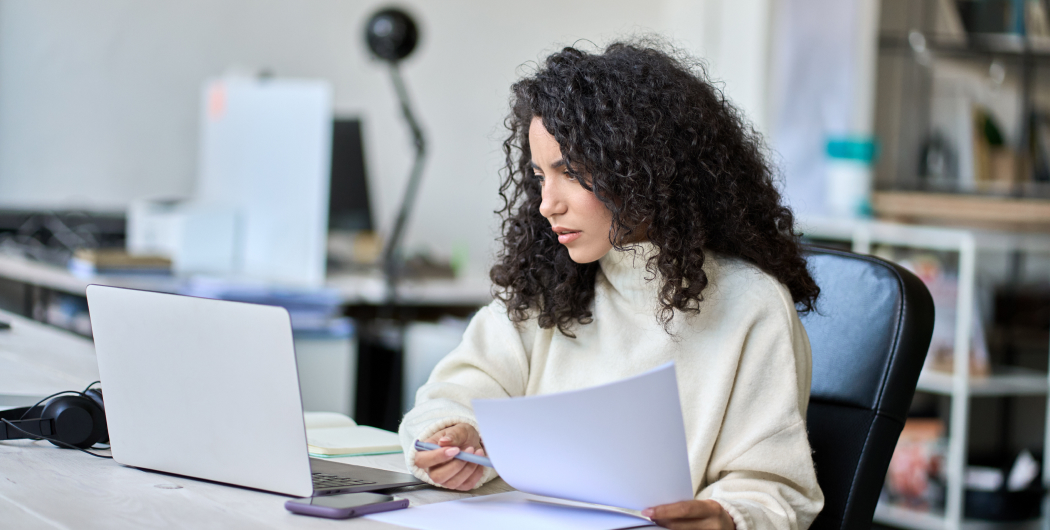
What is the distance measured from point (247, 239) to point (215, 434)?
1.94 meters

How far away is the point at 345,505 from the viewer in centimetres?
86

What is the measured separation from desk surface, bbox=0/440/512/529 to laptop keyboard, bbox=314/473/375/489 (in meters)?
0.04

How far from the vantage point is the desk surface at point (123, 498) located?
32.2 inches

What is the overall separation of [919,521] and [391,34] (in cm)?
191

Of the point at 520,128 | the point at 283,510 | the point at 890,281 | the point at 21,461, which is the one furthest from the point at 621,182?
the point at 21,461

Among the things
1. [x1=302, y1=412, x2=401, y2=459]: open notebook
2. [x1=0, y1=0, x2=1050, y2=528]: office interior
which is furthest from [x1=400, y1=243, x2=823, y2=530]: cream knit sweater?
[x1=0, y1=0, x2=1050, y2=528]: office interior

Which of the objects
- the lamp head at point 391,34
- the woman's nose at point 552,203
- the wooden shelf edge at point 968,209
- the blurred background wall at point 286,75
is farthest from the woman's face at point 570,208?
the wooden shelf edge at point 968,209

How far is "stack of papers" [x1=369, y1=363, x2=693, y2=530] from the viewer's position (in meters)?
0.80

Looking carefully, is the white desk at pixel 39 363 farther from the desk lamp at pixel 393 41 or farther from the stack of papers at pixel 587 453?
the desk lamp at pixel 393 41

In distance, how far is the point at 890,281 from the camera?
3.63 ft

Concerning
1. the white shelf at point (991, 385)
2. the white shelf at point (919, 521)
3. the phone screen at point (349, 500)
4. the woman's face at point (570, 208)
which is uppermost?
the woman's face at point (570, 208)

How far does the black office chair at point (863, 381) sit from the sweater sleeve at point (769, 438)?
2.3 inches

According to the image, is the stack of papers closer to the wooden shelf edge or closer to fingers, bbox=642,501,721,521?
fingers, bbox=642,501,721,521

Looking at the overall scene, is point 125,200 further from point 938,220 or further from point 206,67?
point 938,220
